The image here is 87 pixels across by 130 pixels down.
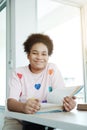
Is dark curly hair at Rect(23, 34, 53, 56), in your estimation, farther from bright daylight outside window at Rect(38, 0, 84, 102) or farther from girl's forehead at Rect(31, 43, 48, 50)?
bright daylight outside window at Rect(38, 0, 84, 102)

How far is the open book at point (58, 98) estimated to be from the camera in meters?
1.04

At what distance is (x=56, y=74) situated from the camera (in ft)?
4.63

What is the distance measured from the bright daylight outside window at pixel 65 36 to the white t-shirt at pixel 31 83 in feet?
4.59

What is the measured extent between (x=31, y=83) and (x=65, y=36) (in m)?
1.72

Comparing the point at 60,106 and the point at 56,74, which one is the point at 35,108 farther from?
the point at 56,74

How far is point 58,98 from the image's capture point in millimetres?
1148

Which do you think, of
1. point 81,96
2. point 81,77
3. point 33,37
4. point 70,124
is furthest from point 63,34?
point 70,124

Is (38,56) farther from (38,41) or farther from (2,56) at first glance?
(2,56)

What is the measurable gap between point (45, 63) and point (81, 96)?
161 centimetres

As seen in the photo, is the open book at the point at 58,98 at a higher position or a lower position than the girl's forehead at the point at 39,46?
lower

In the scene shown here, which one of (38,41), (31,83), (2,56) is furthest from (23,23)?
(31,83)

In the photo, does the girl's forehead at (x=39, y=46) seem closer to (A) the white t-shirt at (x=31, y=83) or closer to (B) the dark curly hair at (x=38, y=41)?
(B) the dark curly hair at (x=38, y=41)

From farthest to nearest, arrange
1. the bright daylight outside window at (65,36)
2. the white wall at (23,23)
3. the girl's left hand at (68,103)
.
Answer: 1. the bright daylight outside window at (65,36)
2. the white wall at (23,23)
3. the girl's left hand at (68,103)

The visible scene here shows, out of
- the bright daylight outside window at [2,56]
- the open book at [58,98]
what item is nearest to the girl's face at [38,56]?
the open book at [58,98]
